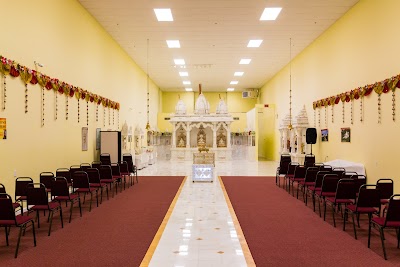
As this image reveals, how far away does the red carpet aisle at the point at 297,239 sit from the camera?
185 inches

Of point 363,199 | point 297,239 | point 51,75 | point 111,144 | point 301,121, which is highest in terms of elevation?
point 51,75

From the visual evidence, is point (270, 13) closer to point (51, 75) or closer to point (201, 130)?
point (51, 75)

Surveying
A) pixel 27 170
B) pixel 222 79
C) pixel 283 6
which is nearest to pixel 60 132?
pixel 27 170

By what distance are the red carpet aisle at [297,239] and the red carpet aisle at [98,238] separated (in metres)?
1.67

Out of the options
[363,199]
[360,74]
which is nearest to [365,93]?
[360,74]

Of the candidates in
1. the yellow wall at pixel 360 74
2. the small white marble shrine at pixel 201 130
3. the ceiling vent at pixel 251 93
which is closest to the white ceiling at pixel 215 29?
the yellow wall at pixel 360 74

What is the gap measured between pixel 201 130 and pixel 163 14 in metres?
13.2

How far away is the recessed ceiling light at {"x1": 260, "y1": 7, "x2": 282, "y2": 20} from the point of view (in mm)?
11578

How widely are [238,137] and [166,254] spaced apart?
23087 millimetres

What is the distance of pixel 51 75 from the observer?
9273mm

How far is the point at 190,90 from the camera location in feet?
99.3

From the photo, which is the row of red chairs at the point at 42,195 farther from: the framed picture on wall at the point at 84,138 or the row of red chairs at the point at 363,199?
the row of red chairs at the point at 363,199

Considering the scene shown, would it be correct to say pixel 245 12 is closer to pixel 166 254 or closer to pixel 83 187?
pixel 83 187

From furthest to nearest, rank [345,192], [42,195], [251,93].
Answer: [251,93] → [345,192] → [42,195]
